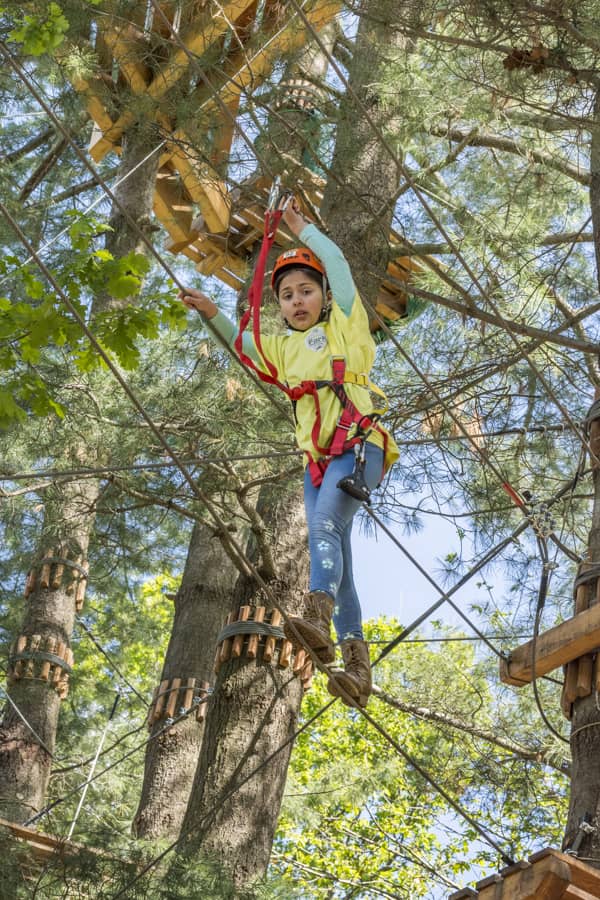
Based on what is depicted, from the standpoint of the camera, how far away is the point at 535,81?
210 inches

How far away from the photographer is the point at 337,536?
3883mm

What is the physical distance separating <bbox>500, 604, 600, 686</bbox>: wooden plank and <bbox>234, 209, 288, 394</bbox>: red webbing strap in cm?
131

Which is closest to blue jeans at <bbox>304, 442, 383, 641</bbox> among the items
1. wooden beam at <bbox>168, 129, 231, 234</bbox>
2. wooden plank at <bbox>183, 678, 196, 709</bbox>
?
wooden beam at <bbox>168, 129, 231, 234</bbox>

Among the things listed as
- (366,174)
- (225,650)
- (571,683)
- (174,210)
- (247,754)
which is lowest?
(247,754)

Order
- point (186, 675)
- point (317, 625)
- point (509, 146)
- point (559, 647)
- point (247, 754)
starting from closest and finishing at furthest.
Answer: point (317, 625)
point (559, 647)
point (247, 754)
point (509, 146)
point (186, 675)

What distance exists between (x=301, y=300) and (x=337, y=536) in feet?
2.75

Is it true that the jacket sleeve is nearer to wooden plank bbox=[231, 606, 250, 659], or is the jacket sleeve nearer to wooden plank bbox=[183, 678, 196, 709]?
wooden plank bbox=[231, 606, 250, 659]

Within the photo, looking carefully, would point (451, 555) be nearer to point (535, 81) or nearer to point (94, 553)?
point (535, 81)

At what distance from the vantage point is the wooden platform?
11.3ft

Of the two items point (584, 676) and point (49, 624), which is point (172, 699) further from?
point (584, 676)

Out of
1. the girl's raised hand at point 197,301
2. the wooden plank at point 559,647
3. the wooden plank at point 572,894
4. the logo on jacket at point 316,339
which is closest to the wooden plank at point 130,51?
the girl's raised hand at point 197,301

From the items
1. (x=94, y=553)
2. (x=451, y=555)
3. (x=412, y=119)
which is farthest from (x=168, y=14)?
(x=94, y=553)

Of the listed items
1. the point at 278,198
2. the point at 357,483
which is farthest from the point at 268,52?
the point at 357,483

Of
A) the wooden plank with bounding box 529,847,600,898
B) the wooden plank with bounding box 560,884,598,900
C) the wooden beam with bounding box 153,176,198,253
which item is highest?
the wooden beam with bounding box 153,176,198,253
